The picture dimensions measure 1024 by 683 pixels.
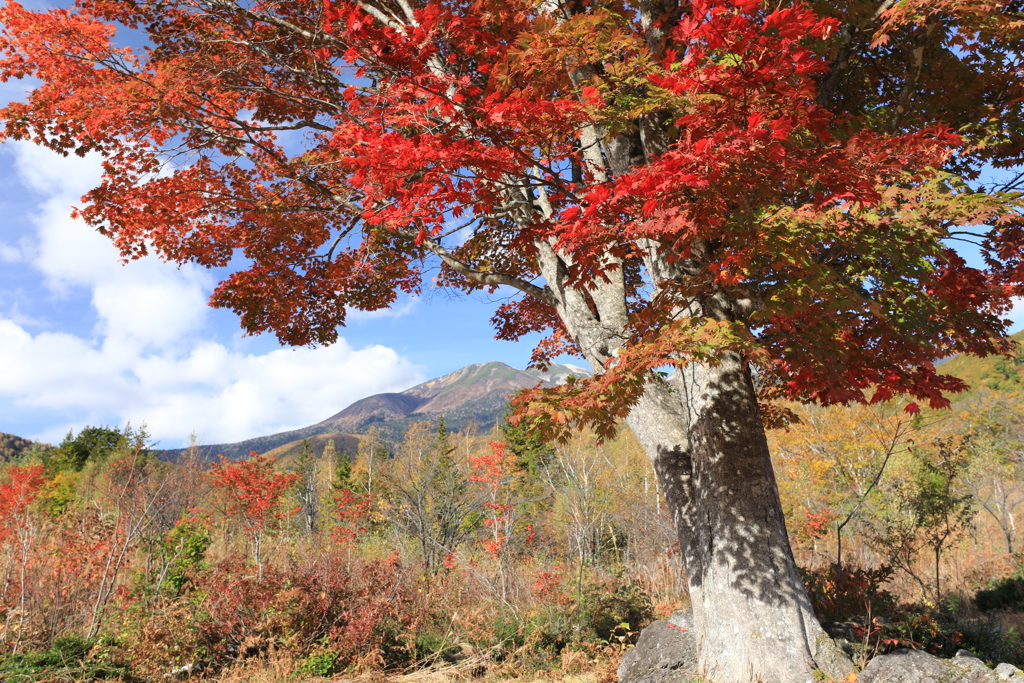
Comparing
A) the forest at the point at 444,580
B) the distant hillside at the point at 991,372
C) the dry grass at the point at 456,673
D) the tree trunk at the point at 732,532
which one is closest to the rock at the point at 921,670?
the tree trunk at the point at 732,532

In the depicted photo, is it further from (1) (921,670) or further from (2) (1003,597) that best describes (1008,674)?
(2) (1003,597)

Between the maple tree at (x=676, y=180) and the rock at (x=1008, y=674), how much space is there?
100 centimetres

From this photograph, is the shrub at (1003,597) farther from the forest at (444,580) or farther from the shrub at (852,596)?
the shrub at (852,596)

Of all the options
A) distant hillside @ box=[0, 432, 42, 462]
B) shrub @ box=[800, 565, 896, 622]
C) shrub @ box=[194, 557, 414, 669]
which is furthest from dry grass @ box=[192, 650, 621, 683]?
distant hillside @ box=[0, 432, 42, 462]

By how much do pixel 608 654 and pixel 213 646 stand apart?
4.87m

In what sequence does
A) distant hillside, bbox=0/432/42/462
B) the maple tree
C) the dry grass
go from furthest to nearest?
distant hillside, bbox=0/432/42/462
the dry grass
the maple tree

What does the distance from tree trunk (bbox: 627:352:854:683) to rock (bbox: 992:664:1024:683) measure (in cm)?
92

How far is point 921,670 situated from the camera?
371 centimetres

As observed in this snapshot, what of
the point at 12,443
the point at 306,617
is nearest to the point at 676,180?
the point at 306,617

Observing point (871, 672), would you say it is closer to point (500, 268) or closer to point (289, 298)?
point (500, 268)

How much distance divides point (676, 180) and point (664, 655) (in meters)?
4.54

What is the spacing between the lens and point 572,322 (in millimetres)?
5137

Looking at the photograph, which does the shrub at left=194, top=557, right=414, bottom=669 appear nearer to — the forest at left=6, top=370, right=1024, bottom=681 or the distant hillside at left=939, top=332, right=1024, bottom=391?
the forest at left=6, top=370, right=1024, bottom=681

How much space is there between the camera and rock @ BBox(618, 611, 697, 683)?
15.1 ft
